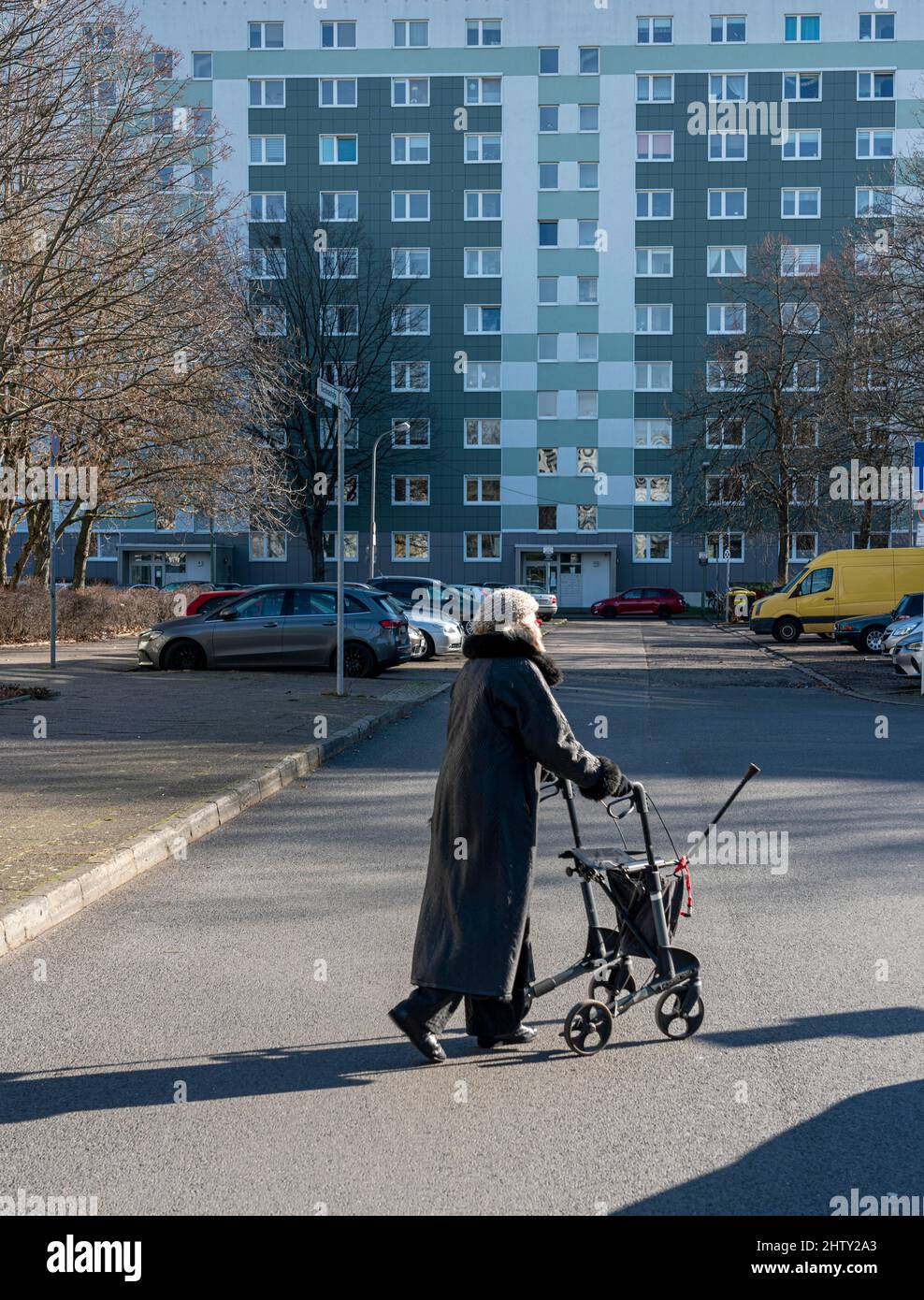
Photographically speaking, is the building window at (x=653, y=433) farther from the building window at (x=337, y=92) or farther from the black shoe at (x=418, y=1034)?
the black shoe at (x=418, y=1034)

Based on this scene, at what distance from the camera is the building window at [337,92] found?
6381 cm

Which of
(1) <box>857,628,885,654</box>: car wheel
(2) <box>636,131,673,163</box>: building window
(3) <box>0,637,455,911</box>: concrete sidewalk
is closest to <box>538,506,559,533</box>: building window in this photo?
Result: (2) <box>636,131,673,163</box>: building window

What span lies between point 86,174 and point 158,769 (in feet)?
27.9

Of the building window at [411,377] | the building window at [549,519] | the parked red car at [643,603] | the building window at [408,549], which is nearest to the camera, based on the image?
the parked red car at [643,603]

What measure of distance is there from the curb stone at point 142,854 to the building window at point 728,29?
59.7m

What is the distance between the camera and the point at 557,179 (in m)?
64.0

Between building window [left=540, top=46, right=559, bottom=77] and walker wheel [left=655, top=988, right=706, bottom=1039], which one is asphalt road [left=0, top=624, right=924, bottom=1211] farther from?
building window [left=540, top=46, right=559, bottom=77]

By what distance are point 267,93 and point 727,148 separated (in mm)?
22073

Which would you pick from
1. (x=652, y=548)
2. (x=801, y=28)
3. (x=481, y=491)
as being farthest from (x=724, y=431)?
(x=801, y=28)

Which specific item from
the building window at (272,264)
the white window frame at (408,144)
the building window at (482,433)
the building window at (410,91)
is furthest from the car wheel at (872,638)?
the building window at (410,91)

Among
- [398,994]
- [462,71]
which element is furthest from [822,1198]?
[462,71]

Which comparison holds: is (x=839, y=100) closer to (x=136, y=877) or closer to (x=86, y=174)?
(x=86, y=174)

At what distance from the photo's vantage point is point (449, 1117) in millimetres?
4195

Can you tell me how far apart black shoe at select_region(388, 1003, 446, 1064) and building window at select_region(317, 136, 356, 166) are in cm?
6444
